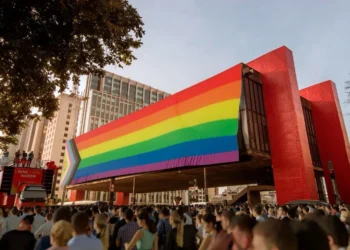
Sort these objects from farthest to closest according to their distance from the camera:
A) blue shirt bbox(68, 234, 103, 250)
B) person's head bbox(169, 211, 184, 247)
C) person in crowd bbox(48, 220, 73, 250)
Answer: person's head bbox(169, 211, 184, 247) → blue shirt bbox(68, 234, 103, 250) → person in crowd bbox(48, 220, 73, 250)

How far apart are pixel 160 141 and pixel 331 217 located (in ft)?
74.6

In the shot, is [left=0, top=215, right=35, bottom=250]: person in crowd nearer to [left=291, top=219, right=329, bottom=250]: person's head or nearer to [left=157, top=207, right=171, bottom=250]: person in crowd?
[left=157, top=207, right=171, bottom=250]: person in crowd

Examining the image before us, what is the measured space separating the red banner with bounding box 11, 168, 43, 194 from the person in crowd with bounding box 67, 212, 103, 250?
68.9 ft

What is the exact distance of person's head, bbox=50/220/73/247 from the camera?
3100 mm

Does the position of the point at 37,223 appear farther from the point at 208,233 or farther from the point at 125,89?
the point at 125,89

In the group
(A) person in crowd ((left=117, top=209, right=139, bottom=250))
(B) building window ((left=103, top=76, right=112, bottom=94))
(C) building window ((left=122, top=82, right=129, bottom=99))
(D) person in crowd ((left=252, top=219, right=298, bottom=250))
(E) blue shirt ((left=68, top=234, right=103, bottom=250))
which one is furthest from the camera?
(C) building window ((left=122, top=82, right=129, bottom=99))

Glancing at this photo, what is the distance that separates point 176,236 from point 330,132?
2629cm

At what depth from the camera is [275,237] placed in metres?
1.83

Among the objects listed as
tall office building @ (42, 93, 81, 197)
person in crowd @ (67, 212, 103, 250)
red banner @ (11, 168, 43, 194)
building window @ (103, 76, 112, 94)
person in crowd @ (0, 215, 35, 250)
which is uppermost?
A: building window @ (103, 76, 112, 94)

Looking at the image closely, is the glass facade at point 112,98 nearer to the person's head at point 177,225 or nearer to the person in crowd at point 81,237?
the person's head at point 177,225

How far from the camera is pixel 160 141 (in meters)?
25.2

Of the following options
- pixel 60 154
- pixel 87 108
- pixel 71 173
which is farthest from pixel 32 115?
pixel 60 154

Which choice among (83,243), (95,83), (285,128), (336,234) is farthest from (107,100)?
(336,234)

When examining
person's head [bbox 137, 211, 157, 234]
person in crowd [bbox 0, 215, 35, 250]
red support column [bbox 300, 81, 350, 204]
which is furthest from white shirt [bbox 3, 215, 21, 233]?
red support column [bbox 300, 81, 350, 204]
